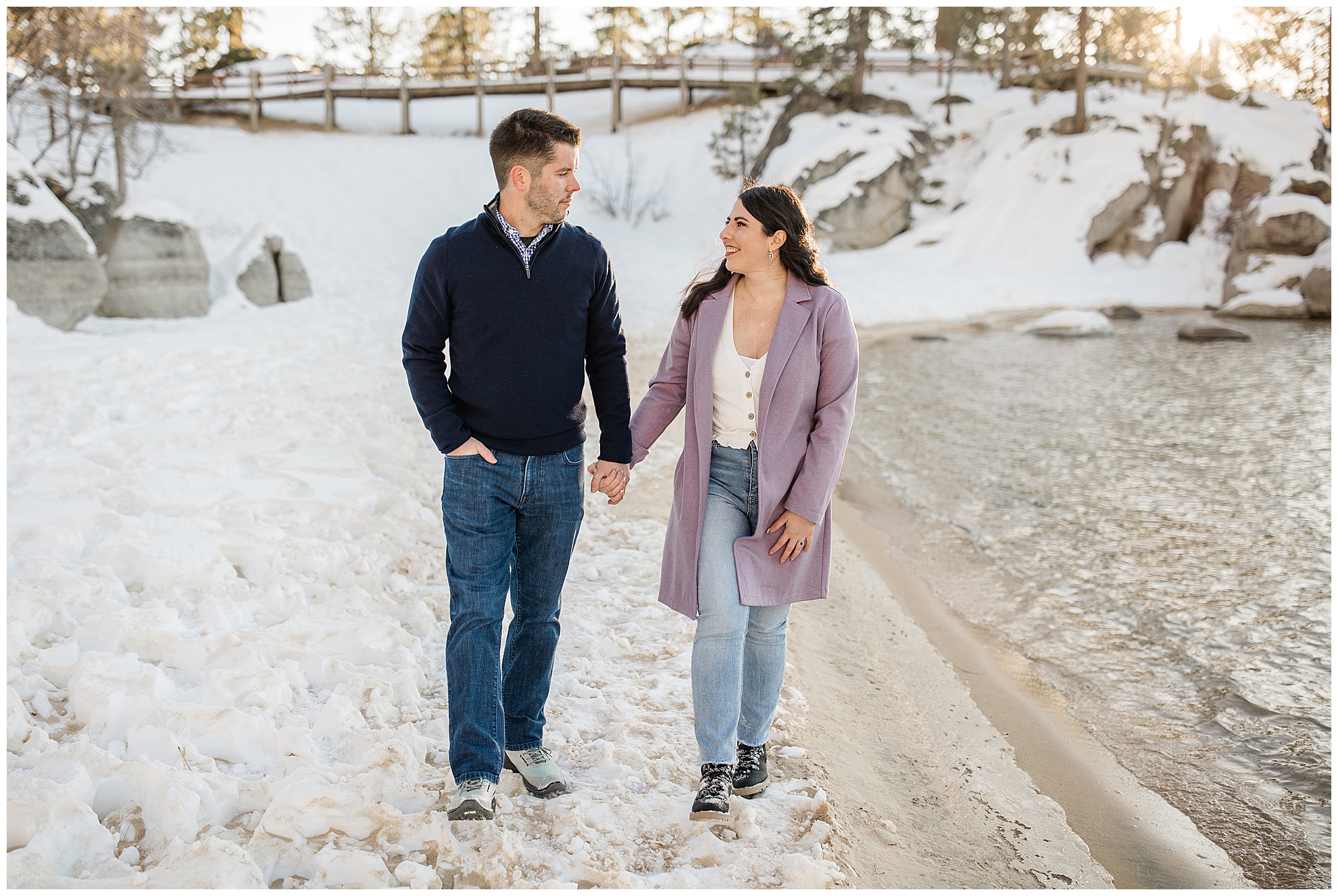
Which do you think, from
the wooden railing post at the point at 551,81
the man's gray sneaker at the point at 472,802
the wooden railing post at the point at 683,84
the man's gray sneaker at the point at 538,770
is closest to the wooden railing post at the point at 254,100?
the wooden railing post at the point at 551,81

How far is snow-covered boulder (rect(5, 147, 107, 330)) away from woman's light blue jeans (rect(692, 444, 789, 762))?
434 inches

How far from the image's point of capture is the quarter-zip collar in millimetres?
2797

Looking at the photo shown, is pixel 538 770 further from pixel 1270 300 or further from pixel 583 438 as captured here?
pixel 1270 300

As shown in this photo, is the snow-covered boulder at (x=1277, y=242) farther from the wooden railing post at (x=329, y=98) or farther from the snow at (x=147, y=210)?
the wooden railing post at (x=329, y=98)

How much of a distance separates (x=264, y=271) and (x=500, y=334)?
509 inches

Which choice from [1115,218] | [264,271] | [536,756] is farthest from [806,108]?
[536,756]

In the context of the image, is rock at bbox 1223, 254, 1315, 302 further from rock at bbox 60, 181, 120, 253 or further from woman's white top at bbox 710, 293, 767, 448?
rock at bbox 60, 181, 120, 253

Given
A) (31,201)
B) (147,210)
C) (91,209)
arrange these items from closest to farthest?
(31,201)
(147,210)
(91,209)

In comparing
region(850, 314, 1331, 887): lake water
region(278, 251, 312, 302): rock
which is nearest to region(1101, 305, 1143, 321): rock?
region(850, 314, 1331, 887): lake water

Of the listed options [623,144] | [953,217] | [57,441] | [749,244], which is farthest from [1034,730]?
[623,144]

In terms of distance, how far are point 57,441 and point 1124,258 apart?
77.8 ft

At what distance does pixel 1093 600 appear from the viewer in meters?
5.65

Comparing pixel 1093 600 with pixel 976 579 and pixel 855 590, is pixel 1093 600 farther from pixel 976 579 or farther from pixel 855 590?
pixel 855 590

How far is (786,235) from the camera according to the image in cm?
301
